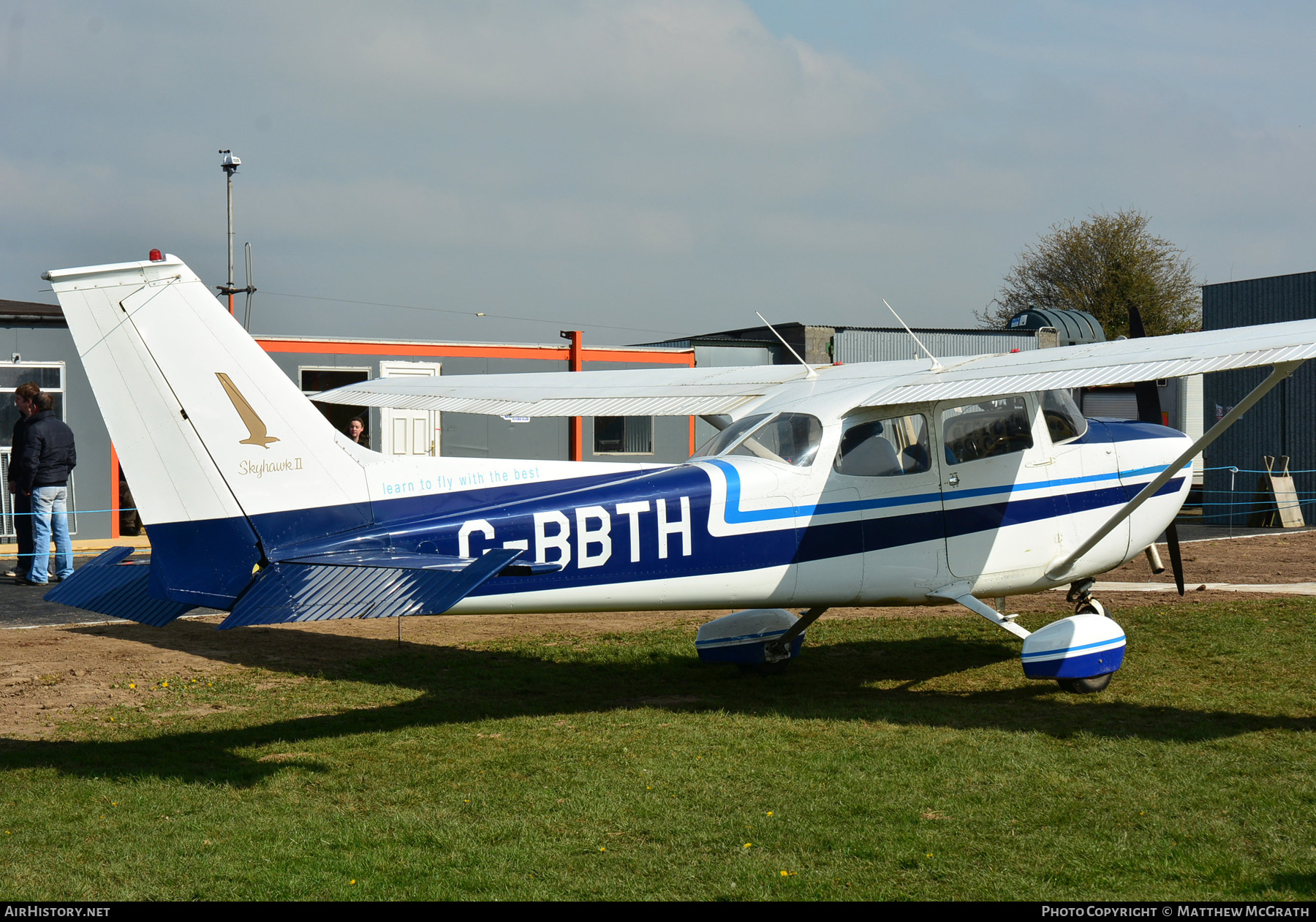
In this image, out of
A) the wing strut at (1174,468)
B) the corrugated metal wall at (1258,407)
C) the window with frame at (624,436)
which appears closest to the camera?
the wing strut at (1174,468)

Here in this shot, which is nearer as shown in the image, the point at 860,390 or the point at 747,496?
the point at 747,496

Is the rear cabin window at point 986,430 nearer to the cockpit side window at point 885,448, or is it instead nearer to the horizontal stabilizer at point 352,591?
the cockpit side window at point 885,448

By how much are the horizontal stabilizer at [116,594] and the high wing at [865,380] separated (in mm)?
3293

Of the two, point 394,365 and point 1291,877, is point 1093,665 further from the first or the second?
point 394,365

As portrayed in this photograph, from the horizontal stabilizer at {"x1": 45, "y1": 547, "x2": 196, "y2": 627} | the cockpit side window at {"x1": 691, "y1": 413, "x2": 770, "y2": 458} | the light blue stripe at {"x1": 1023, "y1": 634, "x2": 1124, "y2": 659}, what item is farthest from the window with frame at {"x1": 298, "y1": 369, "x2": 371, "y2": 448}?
the light blue stripe at {"x1": 1023, "y1": 634, "x2": 1124, "y2": 659}

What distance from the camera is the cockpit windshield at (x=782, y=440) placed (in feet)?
23.1

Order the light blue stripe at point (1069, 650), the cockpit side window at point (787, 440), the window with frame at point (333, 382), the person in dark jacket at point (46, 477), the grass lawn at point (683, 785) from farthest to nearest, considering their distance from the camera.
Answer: the window with frame at point (333, 382), the person in dark jacket at point (46, 477), the light blue stripe at point (1069, 650), the cockpit side window at point (787, 440), the grass lawn at point (683, 785)

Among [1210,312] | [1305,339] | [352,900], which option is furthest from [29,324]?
[1210,312]

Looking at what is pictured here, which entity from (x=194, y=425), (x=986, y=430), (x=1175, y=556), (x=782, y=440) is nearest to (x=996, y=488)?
(x=986, y=430)

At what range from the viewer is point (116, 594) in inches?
232

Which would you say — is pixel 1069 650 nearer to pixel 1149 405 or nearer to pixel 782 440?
pixel 782 440

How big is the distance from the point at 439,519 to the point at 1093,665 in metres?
4.36

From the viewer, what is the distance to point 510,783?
5594 millimetres

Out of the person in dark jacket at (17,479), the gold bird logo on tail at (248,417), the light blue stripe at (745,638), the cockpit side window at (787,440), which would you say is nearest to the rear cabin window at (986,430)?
the cockpit side window at (787,440)
